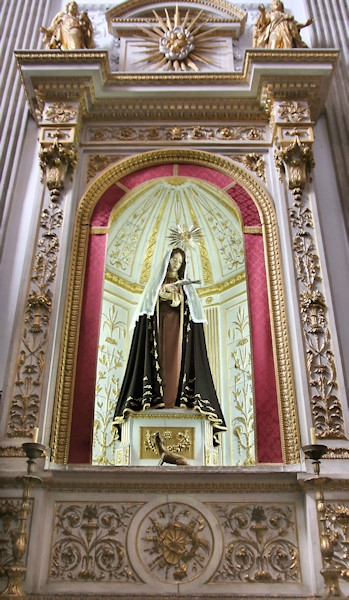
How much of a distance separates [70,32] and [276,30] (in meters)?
2.35

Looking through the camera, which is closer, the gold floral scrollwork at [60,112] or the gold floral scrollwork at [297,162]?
the gold floral scrollwork at [297,162]

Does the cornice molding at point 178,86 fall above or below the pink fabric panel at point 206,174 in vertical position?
above

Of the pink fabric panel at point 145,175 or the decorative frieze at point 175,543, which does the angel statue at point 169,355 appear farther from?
the decorative frieze at point 175,543

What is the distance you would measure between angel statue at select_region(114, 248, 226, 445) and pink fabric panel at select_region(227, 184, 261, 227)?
81 centimetres

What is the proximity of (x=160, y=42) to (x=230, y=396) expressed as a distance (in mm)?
4368

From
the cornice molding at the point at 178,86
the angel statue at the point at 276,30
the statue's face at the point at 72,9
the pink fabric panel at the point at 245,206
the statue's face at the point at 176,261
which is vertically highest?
the statue's face at the point at 72,9

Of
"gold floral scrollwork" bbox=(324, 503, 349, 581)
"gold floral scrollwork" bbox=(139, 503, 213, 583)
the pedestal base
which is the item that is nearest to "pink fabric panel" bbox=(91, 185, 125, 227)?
the pedestal base

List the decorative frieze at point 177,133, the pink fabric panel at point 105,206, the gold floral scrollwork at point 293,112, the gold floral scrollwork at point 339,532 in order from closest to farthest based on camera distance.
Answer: the gold floral scrollwork at point 339,532, the pink fabric panel at point 105,206, the gold floral scrollwork at point 293,112, the decorative frieze at point 177,133

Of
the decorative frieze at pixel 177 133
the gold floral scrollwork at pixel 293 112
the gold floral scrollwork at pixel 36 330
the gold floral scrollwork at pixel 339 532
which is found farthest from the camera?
the decorative frieze at pixel 177 133

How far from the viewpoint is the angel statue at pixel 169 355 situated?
20.2 ft

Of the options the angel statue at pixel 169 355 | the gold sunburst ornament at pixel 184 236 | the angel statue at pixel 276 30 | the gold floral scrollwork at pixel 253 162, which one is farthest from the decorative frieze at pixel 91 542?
the angel statue at pixel 276 30

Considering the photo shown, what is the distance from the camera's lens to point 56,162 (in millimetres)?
6785

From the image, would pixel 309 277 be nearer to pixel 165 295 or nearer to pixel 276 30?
pixel 165 295

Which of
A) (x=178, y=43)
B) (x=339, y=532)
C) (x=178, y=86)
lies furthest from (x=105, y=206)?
(x=339, y=532)
